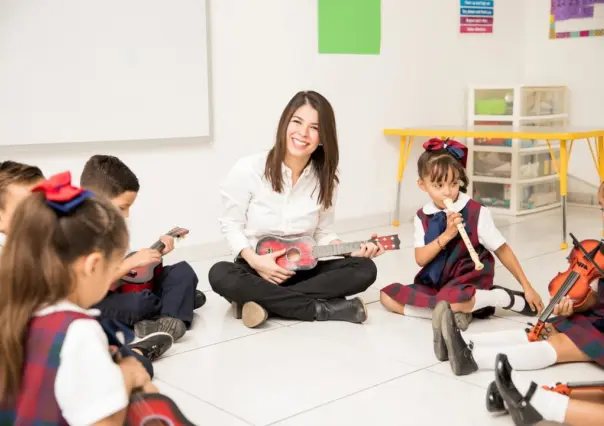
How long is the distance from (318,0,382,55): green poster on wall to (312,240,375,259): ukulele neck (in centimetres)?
159

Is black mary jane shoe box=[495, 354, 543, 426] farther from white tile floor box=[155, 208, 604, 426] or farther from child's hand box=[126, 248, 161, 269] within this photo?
child's hand box=[126, 248, 161, 269]

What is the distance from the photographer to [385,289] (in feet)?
7.89

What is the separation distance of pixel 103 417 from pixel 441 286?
1.44 m

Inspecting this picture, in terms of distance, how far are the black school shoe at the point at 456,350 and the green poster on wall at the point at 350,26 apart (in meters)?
2.10

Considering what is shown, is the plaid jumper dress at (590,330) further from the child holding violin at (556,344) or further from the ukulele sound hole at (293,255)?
the ukulele sound hole at (293,255)

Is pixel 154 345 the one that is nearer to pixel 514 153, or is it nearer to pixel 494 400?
pixel 494 400

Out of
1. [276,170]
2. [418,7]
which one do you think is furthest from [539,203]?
[276,170]

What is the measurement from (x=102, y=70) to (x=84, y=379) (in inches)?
78.3

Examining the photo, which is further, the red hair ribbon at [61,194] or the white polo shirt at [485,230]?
the white polo shirt at [485,230]

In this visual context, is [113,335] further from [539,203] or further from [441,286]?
[539,203]

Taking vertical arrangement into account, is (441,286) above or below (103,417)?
below

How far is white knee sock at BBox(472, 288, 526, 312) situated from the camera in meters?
2.22

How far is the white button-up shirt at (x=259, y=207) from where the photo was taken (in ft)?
7.64

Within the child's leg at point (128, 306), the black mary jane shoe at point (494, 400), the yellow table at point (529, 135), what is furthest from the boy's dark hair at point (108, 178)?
the yellow table at point (529, 135)
